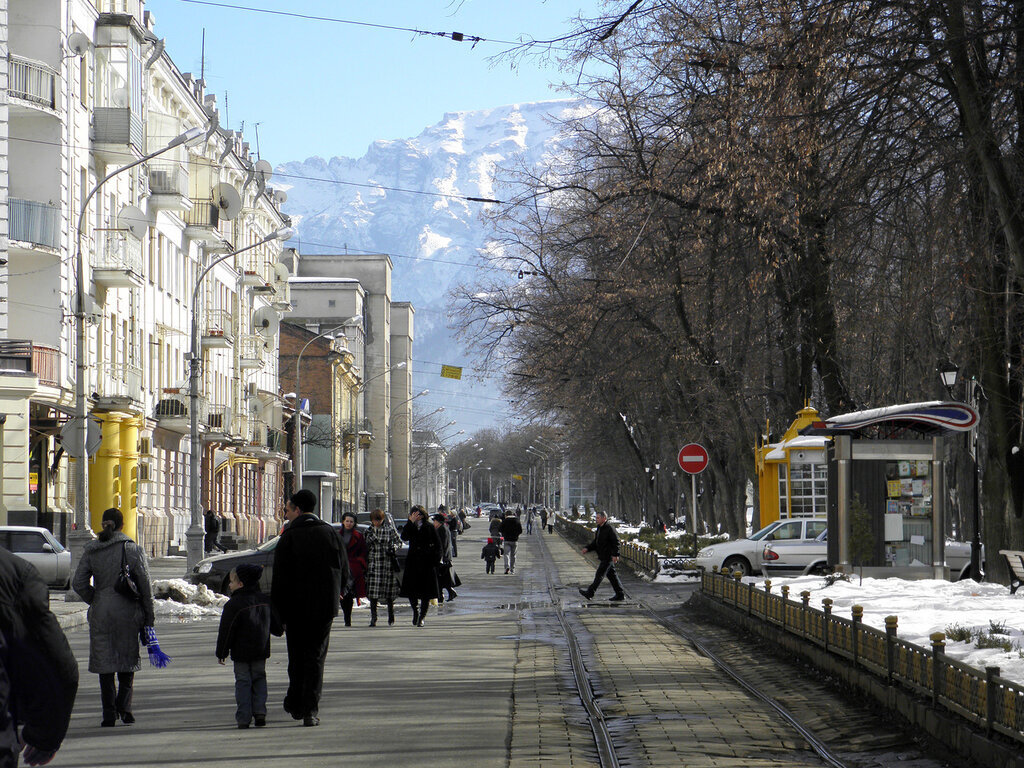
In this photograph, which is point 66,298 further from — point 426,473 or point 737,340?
point 426,473

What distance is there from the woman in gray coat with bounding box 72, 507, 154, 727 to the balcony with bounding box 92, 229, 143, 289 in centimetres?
3013

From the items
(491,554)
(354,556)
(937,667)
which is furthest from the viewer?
(491,554)

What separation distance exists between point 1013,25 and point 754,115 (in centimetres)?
256

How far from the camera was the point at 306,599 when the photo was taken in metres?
11.2

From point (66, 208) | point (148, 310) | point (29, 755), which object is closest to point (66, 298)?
point (66, 208)

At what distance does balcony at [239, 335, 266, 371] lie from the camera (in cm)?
6662

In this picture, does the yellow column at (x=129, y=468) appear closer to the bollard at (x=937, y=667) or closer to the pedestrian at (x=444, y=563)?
the pedestrian at (x=444, y=563)

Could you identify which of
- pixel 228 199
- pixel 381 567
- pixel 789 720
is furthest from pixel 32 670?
pixel 228 199

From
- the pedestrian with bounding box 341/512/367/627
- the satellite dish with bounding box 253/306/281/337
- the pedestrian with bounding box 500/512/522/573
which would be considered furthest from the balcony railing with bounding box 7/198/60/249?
the satellite dish with bounding box 253/306/281/337

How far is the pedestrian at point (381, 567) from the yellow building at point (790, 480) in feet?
40.1

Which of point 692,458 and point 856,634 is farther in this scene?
point 692,458

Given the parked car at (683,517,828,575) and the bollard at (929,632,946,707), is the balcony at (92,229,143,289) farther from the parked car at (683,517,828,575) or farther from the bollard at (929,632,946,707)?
the bollard at (929,632,946,707)

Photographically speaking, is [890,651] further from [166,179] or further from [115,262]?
[166,179]

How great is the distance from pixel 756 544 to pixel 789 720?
21491 millimetres
